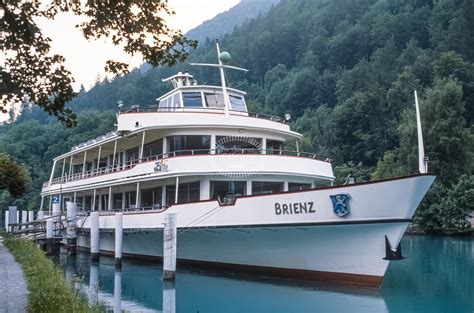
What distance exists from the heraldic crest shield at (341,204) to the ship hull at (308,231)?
0.09 metres

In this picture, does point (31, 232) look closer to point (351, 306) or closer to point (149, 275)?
point (149, 275)

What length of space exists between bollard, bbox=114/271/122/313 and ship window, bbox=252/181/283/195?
5.35 metres

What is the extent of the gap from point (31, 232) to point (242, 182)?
1323 centimetres

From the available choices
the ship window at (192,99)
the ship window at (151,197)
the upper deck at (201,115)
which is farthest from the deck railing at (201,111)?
the ship window at (151,197)

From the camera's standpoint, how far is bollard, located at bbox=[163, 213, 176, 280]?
16.9 m

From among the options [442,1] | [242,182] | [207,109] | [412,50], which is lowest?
[242,182]

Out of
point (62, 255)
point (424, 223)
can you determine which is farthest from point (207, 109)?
point (424, 223)

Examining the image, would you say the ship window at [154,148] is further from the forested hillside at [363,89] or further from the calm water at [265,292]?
the forested hillside at [363,89]

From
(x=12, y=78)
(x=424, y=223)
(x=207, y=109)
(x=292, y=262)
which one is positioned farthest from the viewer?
(x=424, y=223)

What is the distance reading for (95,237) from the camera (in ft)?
76.0

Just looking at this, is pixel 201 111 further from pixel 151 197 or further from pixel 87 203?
pixel 87 203

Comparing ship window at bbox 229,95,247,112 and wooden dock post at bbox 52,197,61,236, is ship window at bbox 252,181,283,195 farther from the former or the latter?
wooden dock post at bbox 52,197,61,236

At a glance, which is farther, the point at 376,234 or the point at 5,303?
the point at 376,234

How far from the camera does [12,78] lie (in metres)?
7.47
